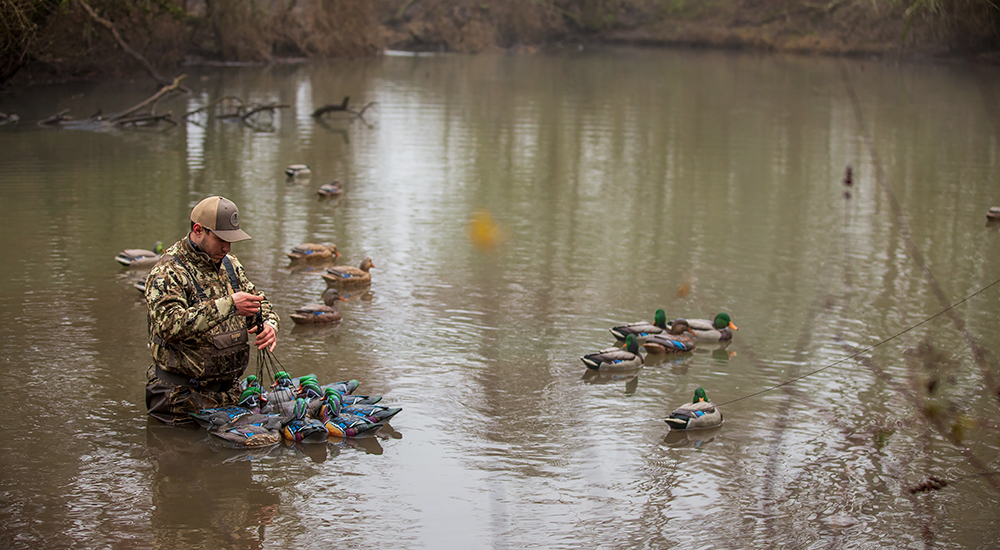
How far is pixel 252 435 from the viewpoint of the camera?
7.20m

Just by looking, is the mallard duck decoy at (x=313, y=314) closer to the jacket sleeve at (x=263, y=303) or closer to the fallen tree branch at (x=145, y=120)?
the jacket sleeve at (x=263, y=303)

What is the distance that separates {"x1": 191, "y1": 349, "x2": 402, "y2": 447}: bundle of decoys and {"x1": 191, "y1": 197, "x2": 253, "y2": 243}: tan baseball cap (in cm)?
95

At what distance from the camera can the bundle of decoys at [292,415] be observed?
7.22m

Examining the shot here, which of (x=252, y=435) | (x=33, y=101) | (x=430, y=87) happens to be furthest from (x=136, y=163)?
(x=430, y=87)

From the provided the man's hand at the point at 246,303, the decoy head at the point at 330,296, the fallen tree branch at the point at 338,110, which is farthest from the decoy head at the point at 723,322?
the fallen tree branch at the point at 338,110

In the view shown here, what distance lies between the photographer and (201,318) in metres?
6.76

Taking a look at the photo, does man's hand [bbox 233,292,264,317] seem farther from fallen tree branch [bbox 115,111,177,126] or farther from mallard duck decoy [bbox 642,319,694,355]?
fallen tree branch [bbox 115,111,177,126]

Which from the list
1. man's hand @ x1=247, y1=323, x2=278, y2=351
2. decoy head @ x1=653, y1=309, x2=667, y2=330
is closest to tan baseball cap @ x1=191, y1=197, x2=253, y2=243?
man's hand @ x1=247, y1=323, x2=278, y2=351

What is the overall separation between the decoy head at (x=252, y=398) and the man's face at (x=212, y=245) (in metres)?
1.09

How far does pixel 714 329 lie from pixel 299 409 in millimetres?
4718

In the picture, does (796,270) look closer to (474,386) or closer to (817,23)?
(474,386)

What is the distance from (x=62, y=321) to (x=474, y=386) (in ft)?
14.7

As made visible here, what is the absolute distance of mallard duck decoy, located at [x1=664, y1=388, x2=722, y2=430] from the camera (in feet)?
25.7

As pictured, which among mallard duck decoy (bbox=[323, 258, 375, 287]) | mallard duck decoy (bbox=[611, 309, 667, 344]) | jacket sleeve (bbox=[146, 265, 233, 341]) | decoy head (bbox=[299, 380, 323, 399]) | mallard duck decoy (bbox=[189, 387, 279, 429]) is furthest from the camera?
mallard duck decoy (bbox=[323, 258, 375, 287])
